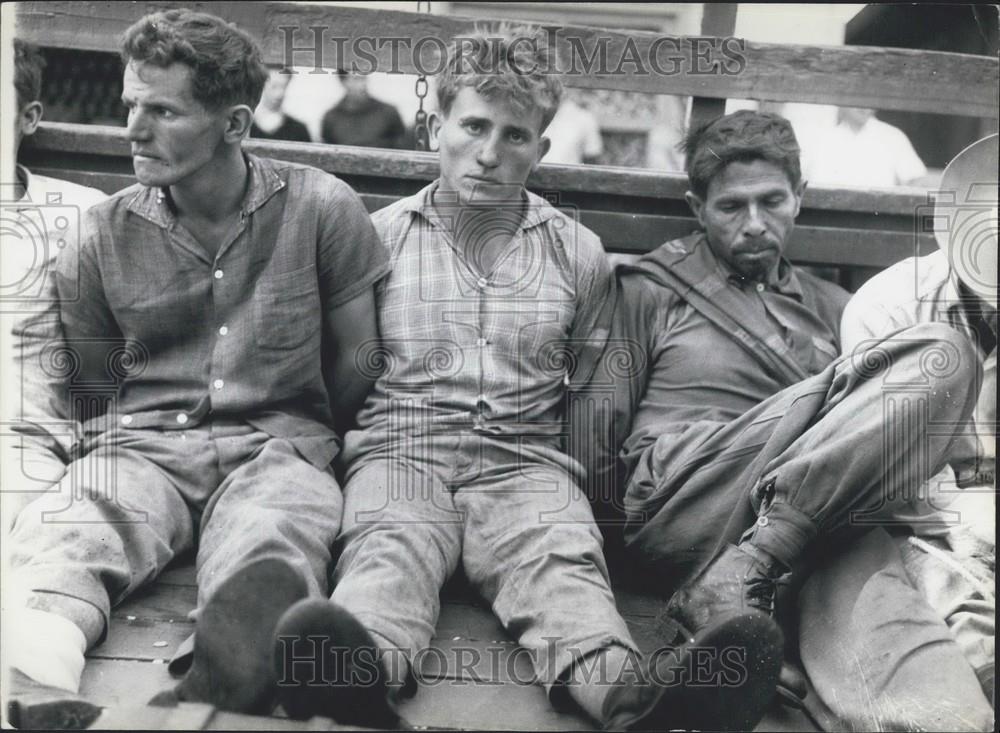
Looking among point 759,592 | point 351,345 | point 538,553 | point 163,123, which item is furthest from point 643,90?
point 759,592

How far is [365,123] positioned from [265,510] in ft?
8.96

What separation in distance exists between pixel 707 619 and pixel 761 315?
0.96 metres

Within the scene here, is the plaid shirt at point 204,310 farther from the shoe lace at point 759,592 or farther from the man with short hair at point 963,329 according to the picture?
the man with short hair at point 963,329

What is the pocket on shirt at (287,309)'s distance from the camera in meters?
2.57

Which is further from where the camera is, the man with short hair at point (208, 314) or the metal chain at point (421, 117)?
the metal chain at point (421, 117)

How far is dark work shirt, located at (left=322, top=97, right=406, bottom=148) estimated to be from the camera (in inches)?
181

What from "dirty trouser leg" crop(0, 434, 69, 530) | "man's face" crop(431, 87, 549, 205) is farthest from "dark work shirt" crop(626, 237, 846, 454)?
"dirty trouser leg" crop(0, 434, 69, 530)

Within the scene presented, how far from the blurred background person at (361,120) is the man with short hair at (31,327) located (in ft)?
5.77

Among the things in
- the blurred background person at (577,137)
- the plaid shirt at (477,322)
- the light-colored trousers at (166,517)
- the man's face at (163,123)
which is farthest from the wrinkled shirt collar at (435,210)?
the blurred background person at (577,137)

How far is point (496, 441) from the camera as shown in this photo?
2.58 metres

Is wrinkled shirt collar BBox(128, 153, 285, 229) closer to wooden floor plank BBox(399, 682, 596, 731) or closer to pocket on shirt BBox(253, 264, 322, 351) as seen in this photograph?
pocket on shirt BBox(253, 264, 322, 351)

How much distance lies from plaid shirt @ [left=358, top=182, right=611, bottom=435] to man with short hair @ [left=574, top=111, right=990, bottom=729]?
144 mm

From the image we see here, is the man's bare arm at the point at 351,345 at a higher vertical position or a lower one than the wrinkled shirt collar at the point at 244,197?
lower

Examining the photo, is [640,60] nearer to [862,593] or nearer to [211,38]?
[211,38]
